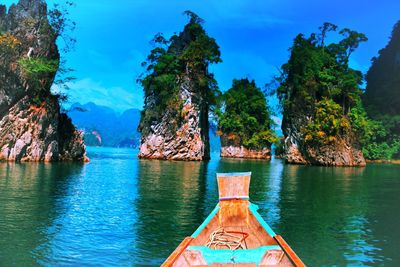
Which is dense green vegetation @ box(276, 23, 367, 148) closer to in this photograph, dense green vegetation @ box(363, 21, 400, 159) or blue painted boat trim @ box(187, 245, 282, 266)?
dense green vegetation @ box(363, 21, 400, 159)

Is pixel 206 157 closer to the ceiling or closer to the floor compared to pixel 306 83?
closer to the floor

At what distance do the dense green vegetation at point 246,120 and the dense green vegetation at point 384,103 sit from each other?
20.4 metres

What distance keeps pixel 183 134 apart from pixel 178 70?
34.0ft

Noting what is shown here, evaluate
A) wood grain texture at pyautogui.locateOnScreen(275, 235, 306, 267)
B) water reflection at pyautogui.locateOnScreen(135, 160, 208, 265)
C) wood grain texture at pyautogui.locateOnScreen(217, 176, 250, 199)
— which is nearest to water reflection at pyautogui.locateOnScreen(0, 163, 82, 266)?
water reflection at pyautogui.locateOnScreen(135, 160, 208, 265)

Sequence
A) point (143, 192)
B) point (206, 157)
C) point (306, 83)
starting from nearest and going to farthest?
point (143, 192)
point (306, 83)
point (206, 157)

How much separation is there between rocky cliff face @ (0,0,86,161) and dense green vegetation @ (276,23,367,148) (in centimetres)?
3485

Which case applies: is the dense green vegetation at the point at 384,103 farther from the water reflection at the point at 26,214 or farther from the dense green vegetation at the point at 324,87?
the water reflection at the point at 26,214

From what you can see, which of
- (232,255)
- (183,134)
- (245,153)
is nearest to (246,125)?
(245,153)

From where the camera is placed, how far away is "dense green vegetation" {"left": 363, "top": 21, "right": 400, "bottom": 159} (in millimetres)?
76688

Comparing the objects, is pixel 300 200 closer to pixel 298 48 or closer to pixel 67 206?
pixel 67 206

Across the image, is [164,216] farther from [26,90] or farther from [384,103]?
[384,103]

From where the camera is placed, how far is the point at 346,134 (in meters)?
59.5

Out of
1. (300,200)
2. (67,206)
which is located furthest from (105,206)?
(300,200)

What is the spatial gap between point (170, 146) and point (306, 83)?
23.1 meters
